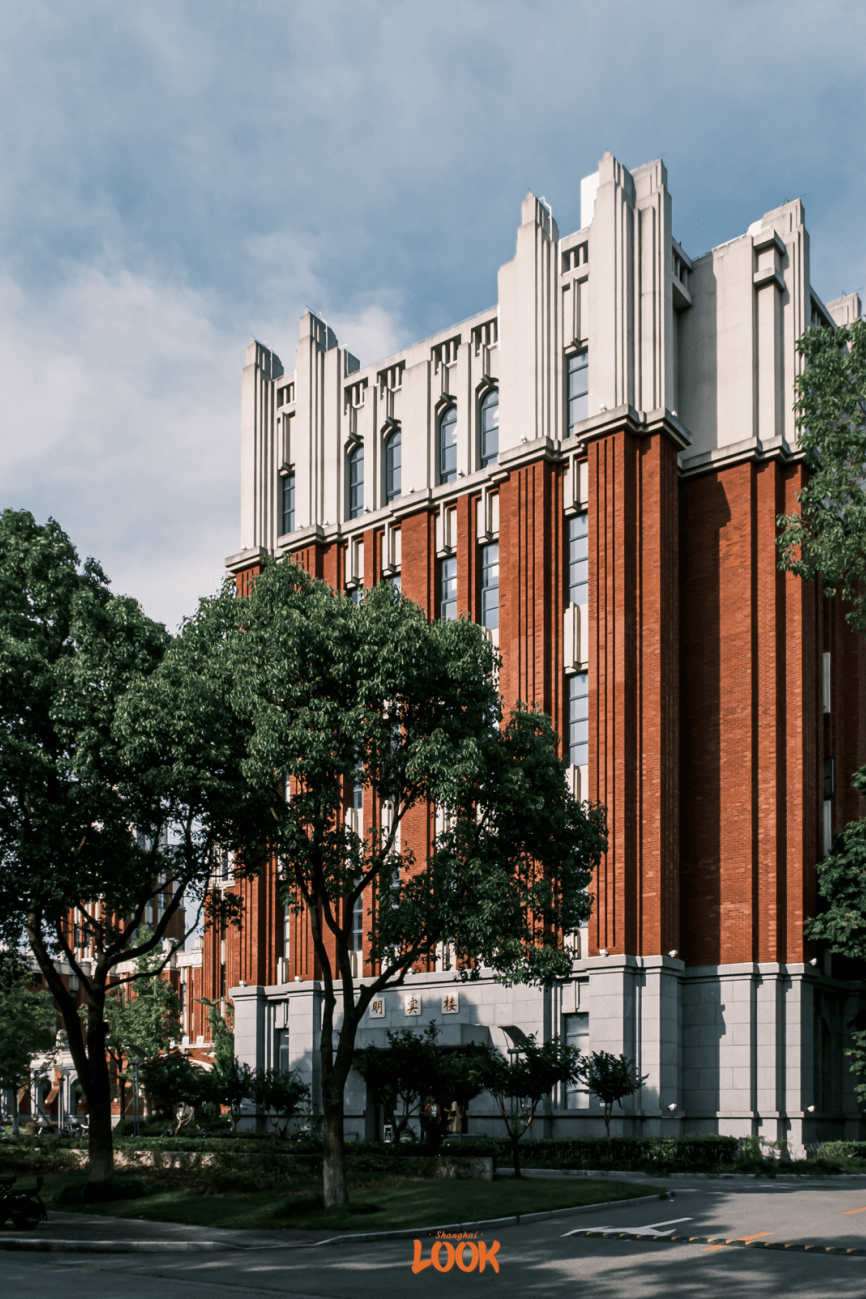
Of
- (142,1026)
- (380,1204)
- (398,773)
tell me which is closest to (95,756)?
(398,773)

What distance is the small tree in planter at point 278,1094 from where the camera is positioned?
1686 inches

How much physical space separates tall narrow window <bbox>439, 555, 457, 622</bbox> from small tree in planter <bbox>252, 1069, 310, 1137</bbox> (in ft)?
56.4

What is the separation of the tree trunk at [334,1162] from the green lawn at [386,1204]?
305 millimetres

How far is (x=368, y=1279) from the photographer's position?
55.5 ft

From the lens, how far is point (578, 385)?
44.8 metres

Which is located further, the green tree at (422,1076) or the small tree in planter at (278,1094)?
the small tree in planter at (278,1094)

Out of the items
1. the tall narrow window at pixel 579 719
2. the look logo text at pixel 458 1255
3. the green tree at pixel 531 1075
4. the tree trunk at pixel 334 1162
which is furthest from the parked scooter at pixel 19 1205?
the tall narrow window at pixel 579 719

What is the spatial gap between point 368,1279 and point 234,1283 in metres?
1.75

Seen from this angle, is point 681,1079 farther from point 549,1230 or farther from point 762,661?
point 549,1230

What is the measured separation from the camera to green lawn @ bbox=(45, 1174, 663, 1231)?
2209 cm

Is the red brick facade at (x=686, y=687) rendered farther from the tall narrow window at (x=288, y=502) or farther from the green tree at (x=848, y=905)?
the tall narrow window at (x=288, y=502)

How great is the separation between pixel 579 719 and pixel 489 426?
12114 mm

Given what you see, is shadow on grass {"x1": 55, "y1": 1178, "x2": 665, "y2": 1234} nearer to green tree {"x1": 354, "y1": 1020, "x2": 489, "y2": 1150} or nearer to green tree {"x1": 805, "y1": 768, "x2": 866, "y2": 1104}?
green tree {"x1": 354, "y1": 1020, "x2": 489, "y2": 1150}

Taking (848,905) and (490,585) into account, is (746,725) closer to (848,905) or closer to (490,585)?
(848,905)
